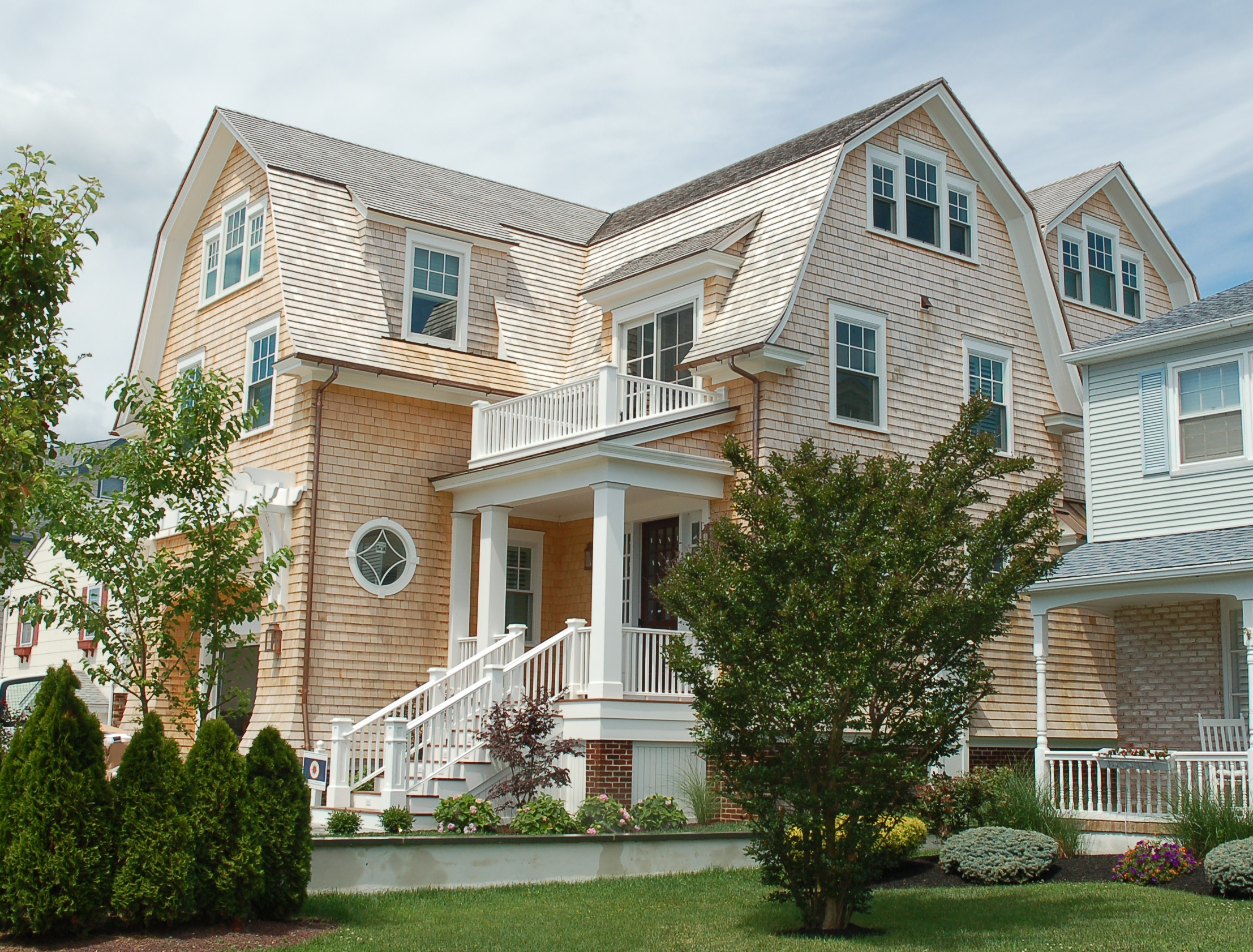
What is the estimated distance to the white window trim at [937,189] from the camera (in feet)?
68.2

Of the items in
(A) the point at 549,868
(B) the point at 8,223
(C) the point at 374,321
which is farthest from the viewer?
(C) the point at 374,321

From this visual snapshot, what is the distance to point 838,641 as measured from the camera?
10211 millimetres

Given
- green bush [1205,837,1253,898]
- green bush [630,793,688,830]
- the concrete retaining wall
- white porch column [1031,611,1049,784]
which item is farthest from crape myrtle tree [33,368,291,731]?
green bush [1205,837,1253,898]

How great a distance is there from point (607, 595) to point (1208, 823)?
7194mm

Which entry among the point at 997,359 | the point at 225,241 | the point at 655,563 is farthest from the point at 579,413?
the point at 225,241

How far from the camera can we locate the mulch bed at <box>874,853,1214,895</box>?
12.9 meters

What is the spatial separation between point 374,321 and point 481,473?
10.7 ft

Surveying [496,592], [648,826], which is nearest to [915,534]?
[648,826]

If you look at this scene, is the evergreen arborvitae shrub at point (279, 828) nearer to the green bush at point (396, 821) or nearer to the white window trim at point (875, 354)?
the green bush at point (396, 821)

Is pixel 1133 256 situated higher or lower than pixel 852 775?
higher

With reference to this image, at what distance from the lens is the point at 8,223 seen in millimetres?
10203

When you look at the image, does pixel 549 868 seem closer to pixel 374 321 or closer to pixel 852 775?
pixel 852 775

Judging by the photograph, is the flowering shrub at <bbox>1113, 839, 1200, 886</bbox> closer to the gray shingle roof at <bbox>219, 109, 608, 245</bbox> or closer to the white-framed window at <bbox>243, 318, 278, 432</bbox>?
the white-framed window at <bbox>243, 318, 278, 432</bbox>

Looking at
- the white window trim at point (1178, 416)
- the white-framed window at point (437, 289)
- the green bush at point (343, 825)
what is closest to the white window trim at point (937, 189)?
the white window trim at point (1178, 416)
